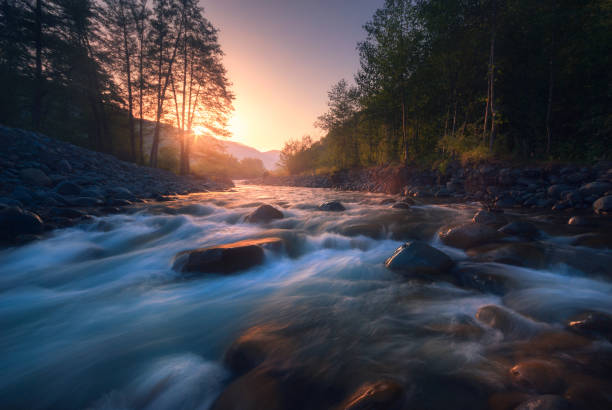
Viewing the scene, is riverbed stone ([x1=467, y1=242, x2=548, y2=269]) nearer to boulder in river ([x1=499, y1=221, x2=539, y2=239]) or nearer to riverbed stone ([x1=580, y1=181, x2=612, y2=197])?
boulder in river ([x1=499, y1=221, x2=539, y2=239])

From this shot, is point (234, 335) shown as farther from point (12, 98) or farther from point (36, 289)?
point (12, 98)

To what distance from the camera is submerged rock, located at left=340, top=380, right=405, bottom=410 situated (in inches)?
51.1

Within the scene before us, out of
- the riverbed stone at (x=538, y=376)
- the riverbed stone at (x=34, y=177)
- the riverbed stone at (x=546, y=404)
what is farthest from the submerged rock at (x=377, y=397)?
the riverbed stone at (x=34, y=177)

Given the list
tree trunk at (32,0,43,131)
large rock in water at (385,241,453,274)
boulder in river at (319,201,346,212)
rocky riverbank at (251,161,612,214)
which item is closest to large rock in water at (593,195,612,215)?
rocky riverbank at (251,161,612,214)

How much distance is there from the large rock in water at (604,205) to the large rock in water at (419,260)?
511cm

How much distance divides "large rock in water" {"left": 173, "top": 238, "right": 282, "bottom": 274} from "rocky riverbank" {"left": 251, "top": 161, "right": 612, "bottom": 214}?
775cm

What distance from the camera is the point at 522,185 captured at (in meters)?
7.88

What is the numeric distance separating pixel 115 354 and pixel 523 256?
5186mm

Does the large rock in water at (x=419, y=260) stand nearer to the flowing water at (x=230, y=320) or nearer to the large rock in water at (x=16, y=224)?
the flowing water at (x=230, y=320)

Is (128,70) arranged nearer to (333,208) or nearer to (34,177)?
(34,177)

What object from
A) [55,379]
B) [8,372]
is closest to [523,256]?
[55,379]

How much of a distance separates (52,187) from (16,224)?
373 centimetres

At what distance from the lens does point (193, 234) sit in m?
5.89

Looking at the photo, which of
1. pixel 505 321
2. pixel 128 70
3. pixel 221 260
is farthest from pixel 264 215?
pixel 128 70
